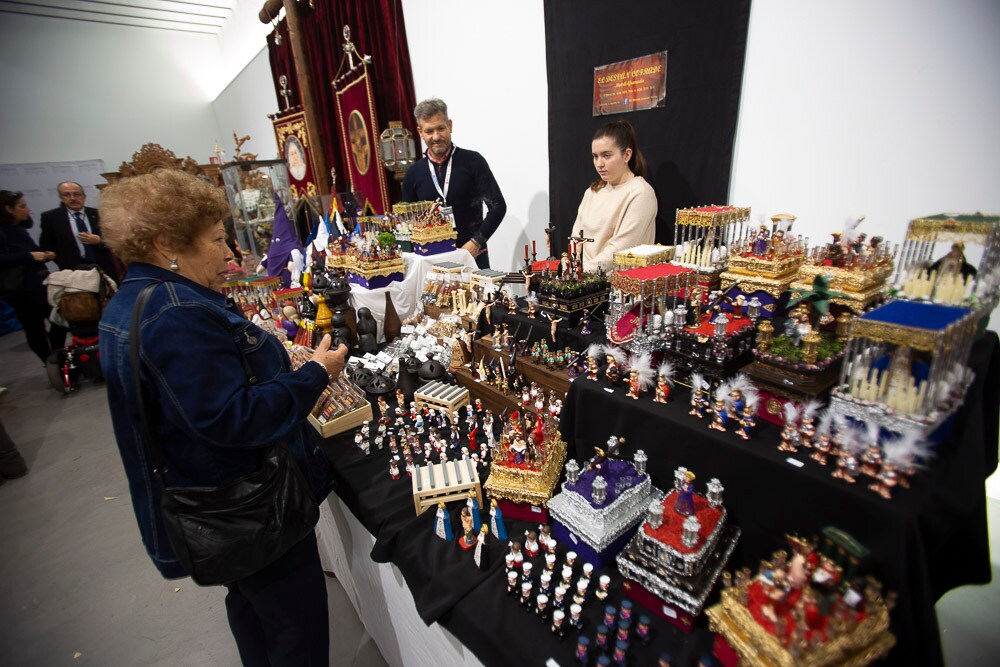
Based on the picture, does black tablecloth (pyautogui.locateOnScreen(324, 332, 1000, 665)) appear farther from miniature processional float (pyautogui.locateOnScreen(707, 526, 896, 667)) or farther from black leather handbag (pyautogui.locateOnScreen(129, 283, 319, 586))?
black leather handbag (pyautogui.locateOnScreen(129, 283, 319, 586))

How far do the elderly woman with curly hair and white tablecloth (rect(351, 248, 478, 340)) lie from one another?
2.07m

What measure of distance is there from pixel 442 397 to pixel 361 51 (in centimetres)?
614

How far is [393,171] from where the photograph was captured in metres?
6.53

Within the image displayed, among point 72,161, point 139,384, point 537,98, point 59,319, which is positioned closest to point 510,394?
point 139,384

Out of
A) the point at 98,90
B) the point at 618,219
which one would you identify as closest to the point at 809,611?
the point at 618,219

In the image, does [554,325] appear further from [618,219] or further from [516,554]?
[516,554]

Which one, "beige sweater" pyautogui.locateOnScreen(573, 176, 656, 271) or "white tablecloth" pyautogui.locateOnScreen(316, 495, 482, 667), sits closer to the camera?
"white tablecloth" pyautogui.locateOnScreen(316, 495, 482, 667)

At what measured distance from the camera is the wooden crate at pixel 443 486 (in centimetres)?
191

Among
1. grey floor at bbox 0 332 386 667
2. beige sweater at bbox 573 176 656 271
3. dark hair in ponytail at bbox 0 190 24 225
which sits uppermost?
dark hair in ponytail at bbox 0 190 24 225

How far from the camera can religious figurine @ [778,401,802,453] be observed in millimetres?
1325

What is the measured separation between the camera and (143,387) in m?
1.27

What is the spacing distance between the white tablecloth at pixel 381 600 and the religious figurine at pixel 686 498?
851 millimetres

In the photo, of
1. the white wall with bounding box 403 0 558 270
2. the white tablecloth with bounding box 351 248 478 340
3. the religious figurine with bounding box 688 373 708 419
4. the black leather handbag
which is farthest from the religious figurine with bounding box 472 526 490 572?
the white wall with bounding box 403 0 558 270

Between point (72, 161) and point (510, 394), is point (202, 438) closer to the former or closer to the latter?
point (510, 394)
